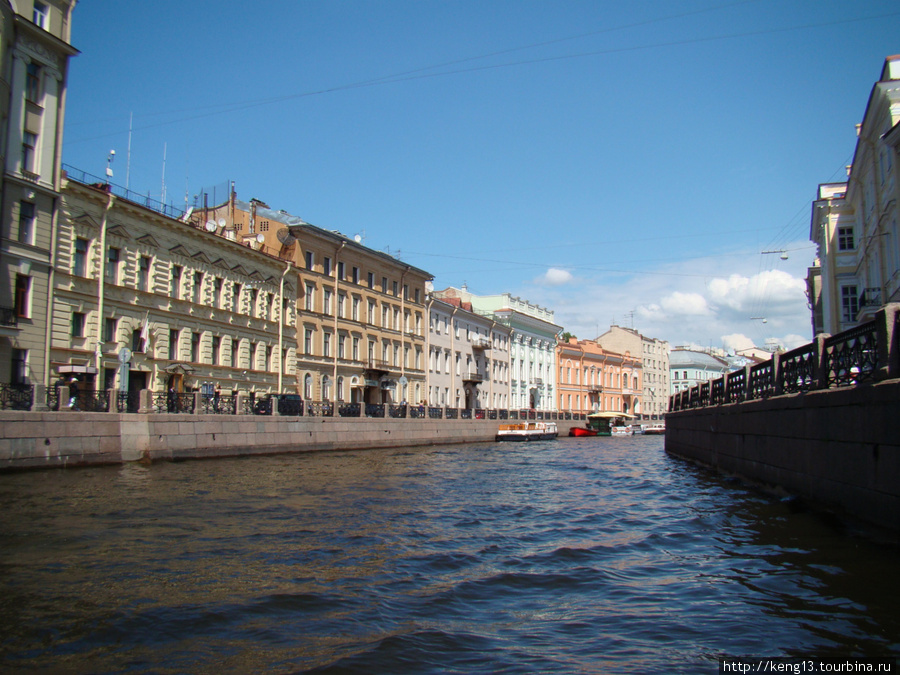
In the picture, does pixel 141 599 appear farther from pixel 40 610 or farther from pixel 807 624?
pixel 807 624

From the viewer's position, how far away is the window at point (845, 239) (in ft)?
115

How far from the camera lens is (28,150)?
80.2ft

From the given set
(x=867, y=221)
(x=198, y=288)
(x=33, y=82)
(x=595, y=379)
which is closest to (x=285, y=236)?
(x=198, y=288)

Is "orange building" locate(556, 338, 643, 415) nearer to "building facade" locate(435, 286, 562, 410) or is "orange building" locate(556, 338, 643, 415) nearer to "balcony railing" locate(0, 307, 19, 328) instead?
"building facade" locate(435, 286, 562, 410)

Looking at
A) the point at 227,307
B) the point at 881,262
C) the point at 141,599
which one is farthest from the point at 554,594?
the point at 227,307

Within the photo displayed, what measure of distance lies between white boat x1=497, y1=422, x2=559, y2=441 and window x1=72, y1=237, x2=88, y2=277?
1211 inches

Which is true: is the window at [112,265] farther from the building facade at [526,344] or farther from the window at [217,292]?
the building facade at [526,344]

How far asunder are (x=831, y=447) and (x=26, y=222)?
24.8 m

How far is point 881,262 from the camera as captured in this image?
28234 mm

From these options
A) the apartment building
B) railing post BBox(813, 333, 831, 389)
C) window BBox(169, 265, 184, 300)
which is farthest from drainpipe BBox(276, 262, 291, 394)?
railing post BBox(813, 333, 831, 389)

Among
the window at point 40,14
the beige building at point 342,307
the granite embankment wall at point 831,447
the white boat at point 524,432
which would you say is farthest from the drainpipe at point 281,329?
the granite embankment wall at point 831,447

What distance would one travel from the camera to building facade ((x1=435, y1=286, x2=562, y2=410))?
69688 mm

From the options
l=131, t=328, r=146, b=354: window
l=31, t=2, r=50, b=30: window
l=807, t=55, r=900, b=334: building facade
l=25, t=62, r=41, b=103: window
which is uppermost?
l=31, t=2, r=50, b=30: window

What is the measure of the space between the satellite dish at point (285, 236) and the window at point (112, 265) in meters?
12.4
